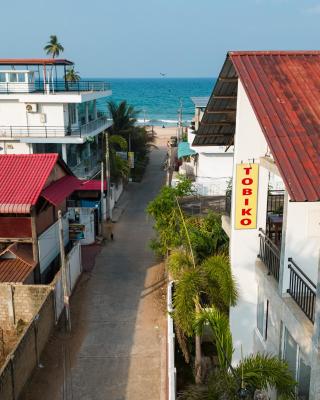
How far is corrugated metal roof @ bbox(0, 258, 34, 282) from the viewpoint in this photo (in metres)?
16.6

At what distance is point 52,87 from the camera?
35.2 metres

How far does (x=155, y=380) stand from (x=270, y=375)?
594cm

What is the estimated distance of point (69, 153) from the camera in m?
33.7

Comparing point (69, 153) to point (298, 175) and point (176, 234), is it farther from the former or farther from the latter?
point (298, 175)

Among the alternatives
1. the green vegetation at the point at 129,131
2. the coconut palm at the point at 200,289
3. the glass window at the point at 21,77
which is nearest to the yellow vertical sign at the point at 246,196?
the coconut palm at the point at 200,289

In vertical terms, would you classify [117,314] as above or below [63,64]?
below

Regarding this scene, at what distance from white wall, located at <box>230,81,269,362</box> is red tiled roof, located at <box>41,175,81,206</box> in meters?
7.99

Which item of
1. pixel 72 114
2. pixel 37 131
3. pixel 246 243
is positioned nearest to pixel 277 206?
pixel 246 243

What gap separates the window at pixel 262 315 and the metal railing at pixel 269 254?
907mm

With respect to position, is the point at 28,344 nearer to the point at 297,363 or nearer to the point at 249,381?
the point at 249,381

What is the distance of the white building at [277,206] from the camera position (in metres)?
8.09

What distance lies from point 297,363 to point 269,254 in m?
2.63

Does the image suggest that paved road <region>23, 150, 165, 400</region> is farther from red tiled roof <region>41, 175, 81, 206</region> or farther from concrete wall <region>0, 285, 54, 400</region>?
red tiled roof <region>41, 175, 81, 206</region>

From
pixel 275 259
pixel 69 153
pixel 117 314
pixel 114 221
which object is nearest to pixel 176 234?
pixel 117 314
